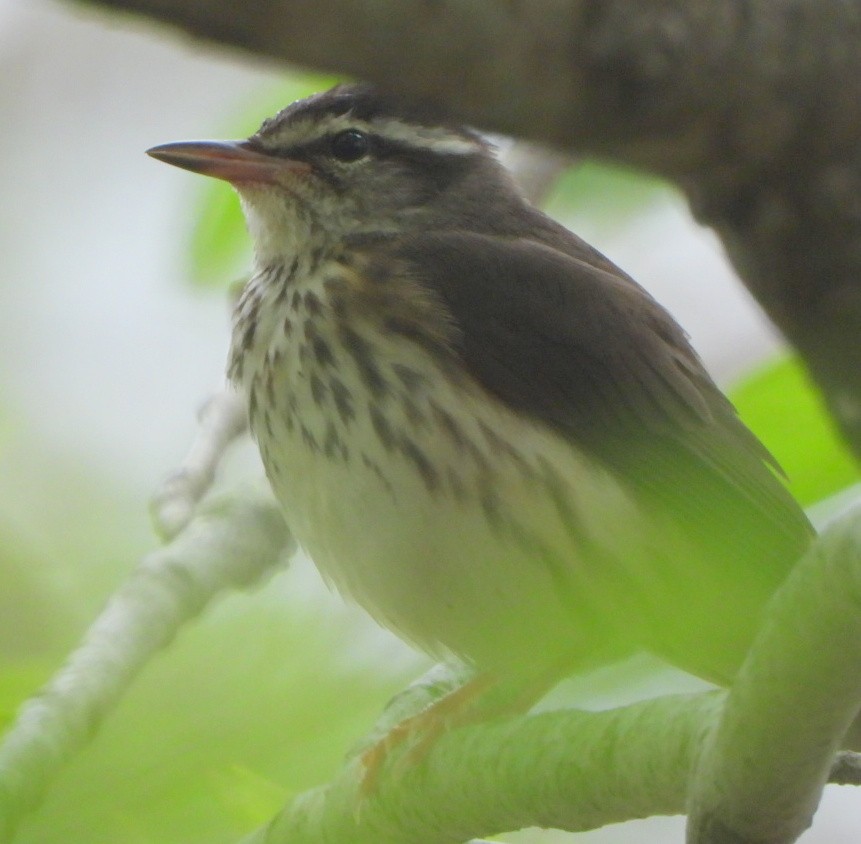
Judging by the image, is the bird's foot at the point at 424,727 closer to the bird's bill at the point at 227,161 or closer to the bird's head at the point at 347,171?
the bird's head at the point at 347,171

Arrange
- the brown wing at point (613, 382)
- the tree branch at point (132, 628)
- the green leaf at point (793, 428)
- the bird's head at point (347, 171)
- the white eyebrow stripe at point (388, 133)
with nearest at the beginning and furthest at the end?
the tree branch at point (132, 628), the green leaf at point (793, 428), the brown wing at point (613, 382), the bird's head at point (347, 171), the white eyebrow stripe at point (388, 133)

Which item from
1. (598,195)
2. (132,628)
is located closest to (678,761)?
(132,628)

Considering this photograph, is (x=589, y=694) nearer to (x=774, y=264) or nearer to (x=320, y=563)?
(x=774, y=264)

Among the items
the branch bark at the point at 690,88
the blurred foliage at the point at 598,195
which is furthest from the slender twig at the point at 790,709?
the blurred foliage at the point at 598,195

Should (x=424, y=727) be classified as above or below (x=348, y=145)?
below

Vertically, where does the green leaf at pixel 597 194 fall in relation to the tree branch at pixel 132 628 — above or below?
above

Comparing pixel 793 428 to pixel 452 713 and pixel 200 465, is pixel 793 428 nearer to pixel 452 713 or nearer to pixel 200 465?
pixel 452 713
